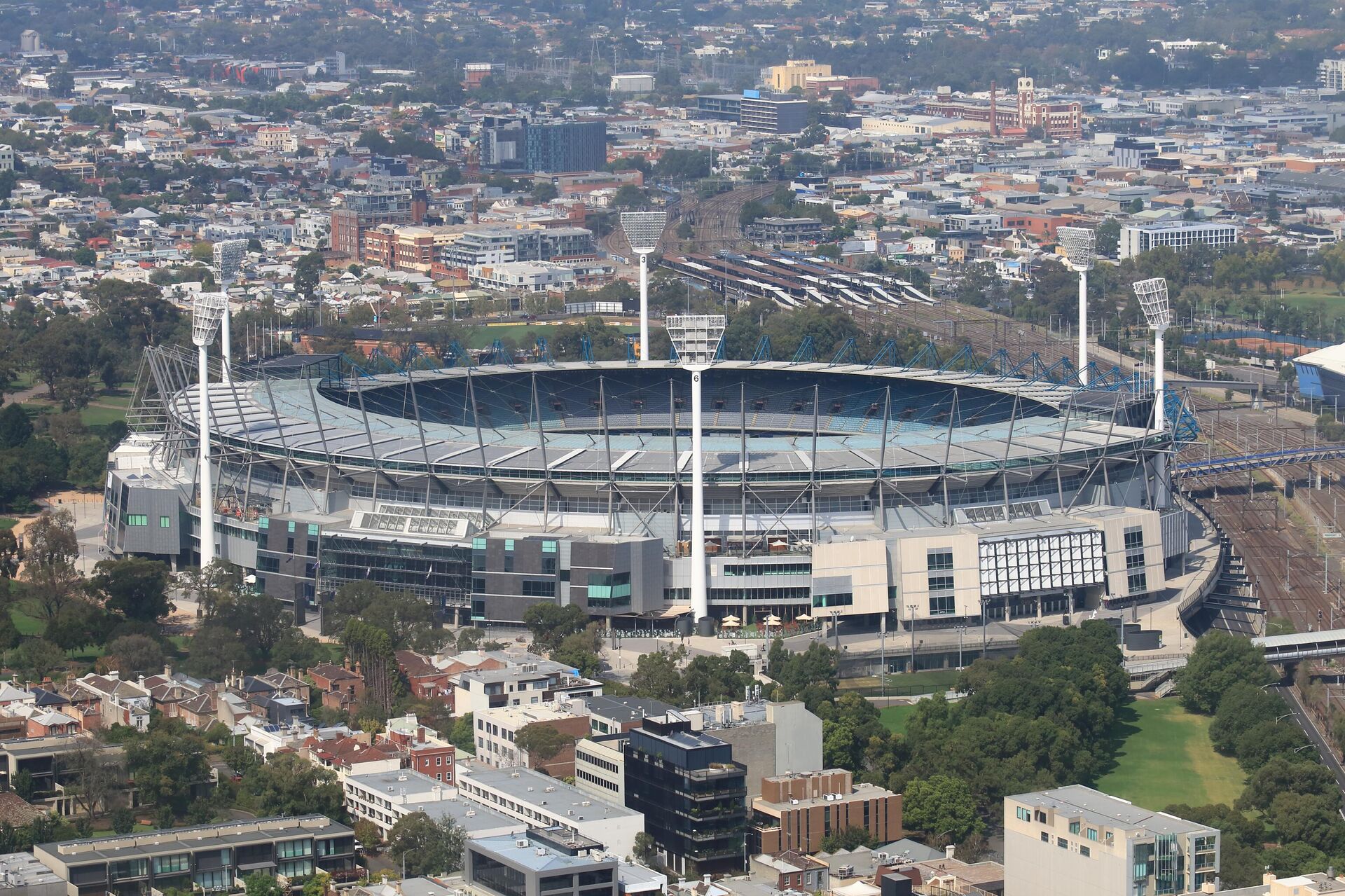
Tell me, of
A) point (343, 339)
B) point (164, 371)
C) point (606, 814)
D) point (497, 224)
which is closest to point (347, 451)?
point (164, 371)

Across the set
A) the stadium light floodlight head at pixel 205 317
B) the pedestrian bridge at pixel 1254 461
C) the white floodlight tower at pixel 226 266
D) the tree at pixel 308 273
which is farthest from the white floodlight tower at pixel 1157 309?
the tree at pixel 308 273

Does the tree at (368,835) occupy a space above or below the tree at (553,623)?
below

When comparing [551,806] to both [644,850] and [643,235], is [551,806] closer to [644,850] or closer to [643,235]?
[644,850]

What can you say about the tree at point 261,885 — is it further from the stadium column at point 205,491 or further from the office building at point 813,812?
the stadium column at point 205,491

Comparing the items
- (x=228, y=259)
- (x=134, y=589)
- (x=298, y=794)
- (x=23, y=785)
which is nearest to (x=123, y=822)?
(x=23, y=785)

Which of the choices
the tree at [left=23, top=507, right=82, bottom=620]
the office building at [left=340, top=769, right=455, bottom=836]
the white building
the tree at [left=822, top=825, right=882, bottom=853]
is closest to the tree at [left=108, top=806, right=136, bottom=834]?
the office building at [left=340, top=769, right=455, bottom=836]

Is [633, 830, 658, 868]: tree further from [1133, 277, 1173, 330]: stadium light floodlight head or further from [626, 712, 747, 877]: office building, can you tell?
[1133, 277, 1173, 330]: stadium light floodlight head
